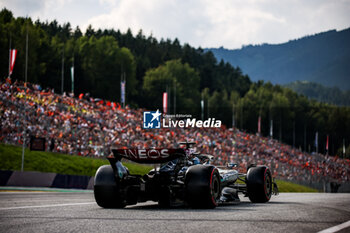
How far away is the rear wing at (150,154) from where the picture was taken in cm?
1113

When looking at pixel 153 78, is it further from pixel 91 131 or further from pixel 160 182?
pixel 160 182

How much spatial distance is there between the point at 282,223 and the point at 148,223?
2109 millimetres

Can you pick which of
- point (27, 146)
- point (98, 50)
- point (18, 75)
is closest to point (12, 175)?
point (27, 146)

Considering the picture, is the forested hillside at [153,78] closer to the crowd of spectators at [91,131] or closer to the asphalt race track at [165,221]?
the crowd of spectators at [91,131]

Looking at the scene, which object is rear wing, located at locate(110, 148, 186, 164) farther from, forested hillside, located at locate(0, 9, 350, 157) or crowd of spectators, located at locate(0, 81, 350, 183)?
forested hillside, located at locate(0, 9, 350, 157)

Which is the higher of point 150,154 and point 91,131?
point 91,131

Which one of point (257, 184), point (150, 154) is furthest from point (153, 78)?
point (150, 154)

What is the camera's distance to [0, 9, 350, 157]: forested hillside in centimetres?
8694

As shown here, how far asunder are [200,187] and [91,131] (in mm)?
29416

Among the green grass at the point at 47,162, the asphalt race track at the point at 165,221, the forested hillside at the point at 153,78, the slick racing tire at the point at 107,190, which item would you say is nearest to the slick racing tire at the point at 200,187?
the asphalt race track at the point at 165,221

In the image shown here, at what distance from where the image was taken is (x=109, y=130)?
41.9 metres

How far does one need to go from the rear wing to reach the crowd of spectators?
58.1ft

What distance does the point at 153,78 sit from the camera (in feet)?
384

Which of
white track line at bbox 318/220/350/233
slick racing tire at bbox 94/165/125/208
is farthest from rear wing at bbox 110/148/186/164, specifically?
white track line at bbox 318/220/350/233
